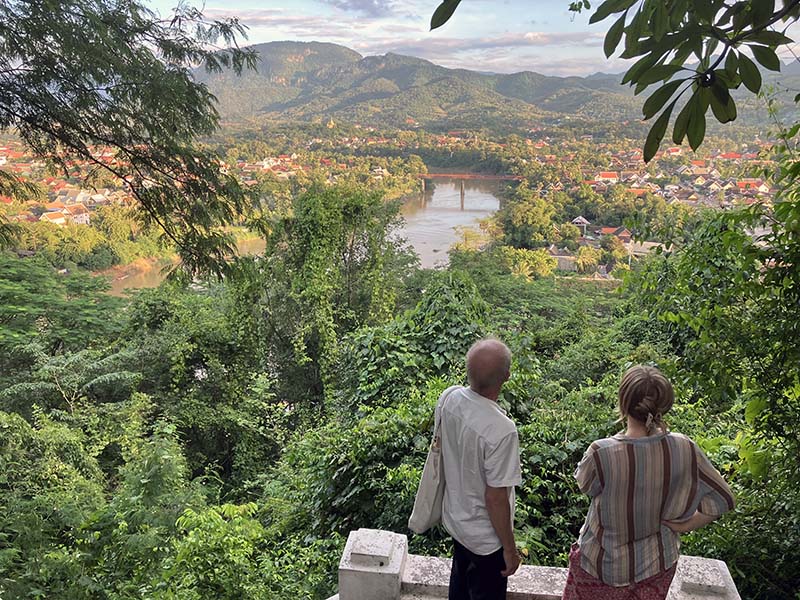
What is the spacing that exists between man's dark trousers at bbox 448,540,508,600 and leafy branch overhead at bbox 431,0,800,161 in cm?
147

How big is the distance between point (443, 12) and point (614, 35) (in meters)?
0.29

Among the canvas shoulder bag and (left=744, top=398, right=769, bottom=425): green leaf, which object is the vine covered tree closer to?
the canvas shoulder bag

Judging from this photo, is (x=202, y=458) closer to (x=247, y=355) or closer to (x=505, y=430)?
(x=247, y=355)

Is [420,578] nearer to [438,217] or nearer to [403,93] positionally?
[438,217]

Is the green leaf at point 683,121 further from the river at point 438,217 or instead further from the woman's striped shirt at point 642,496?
the river at point 438,217

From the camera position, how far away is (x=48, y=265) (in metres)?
12.2

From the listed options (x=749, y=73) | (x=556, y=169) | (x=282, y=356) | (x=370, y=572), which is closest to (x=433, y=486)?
(x=370, y=572)

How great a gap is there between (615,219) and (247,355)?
19312mm

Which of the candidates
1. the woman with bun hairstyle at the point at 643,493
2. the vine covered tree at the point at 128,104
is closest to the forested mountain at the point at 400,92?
the vine covered tree at the point at 128,104

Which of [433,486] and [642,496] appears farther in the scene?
[433,486]

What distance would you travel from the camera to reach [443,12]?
80 centimetres

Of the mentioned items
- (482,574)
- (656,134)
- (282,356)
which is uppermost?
(656,134)

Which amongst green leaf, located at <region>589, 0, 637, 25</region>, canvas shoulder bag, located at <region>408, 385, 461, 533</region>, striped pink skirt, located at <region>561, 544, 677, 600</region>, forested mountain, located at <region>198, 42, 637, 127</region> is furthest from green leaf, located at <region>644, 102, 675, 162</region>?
forested mountain, located at <region>198, 42, 637, 127</region>

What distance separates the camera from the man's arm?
1.74 meters
